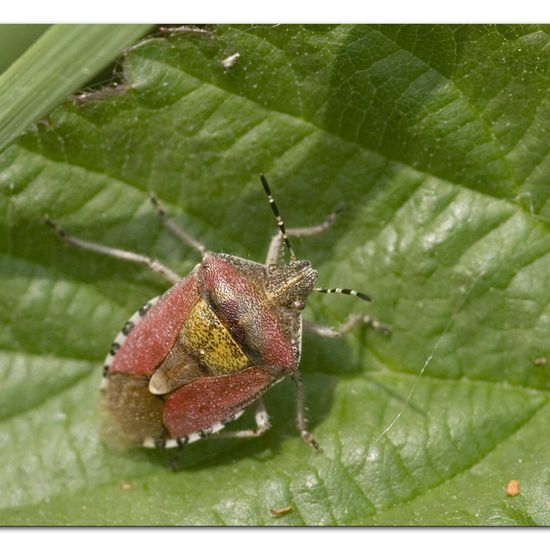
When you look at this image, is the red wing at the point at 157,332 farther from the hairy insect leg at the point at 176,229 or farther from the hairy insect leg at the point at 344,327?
the hairy insect leg at the point at 344,327

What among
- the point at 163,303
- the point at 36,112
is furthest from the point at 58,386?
the point at 36,112

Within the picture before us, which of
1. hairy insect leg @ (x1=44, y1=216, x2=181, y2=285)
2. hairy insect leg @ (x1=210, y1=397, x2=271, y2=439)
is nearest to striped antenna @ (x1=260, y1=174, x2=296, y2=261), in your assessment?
hairy insect leg @ (x1=44, y1=216, x2=181, y2=285)

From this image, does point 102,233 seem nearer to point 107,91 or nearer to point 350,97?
point 107,91

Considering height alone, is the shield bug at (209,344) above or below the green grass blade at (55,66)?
below

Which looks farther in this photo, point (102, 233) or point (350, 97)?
point (102, 233)

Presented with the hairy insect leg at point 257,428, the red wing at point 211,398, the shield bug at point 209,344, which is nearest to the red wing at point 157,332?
the shield bug at point 209,344

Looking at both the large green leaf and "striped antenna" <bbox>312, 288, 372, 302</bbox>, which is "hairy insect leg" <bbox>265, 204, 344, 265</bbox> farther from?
"striped antenna" <bbox>312, 288, 372, 302</bbox>

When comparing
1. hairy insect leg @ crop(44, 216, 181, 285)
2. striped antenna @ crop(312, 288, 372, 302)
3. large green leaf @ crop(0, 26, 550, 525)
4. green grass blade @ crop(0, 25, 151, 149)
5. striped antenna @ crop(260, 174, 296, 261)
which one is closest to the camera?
green grass blade @ crop(0, 25, 151, 149)
